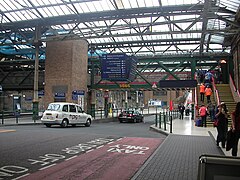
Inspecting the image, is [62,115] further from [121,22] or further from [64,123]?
[121,22]

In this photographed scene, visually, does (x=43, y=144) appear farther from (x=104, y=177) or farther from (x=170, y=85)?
(x=170, y=85)

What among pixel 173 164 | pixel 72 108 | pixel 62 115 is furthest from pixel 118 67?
pixel 173 164

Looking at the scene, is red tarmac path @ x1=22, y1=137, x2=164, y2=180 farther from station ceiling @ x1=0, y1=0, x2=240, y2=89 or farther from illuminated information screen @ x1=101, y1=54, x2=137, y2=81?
illuminated information screen @ x1=101, y1=54, x2=137, y2=81

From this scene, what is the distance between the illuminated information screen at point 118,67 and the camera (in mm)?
27656

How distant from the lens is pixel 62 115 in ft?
62.5

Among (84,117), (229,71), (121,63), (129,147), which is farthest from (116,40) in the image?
(129,147)

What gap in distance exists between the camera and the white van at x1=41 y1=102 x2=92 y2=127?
18.8m

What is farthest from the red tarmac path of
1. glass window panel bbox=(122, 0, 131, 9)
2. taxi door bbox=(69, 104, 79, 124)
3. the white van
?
glass window panel bbox=(122, 0, 131, 9)

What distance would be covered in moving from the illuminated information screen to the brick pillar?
2.67 meters

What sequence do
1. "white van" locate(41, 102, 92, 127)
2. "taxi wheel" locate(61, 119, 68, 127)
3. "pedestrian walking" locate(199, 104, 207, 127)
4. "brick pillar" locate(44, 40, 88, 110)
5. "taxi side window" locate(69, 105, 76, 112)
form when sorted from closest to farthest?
1. "white van" locate(41, 102, 92, 127)
2. "pedestrian walking" locate(199, 104, 207, 127)
3. "taxi wheel" locate(61, 119, 68, 127)
4. "taxi side window" locate(69, 105, 76, 112)
5. "brick pillar" locate(44, 40, 88, 110)

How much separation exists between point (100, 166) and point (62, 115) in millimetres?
12257

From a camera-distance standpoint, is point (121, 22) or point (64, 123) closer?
point (64, 123)

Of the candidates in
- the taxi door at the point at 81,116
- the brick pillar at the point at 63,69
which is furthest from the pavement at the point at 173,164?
the brick pillar at the point at 63,69

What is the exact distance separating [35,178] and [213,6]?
16.8 metres
